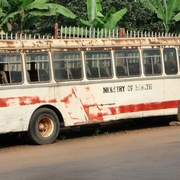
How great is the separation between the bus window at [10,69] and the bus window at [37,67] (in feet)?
0.80

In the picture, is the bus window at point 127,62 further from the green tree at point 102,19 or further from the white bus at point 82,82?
the green tree at point 102,19

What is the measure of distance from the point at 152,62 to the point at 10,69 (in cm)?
471

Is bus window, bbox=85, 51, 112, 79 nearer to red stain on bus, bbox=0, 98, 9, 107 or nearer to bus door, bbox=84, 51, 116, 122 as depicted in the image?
bus door, bbox=84, 51, 116, 122

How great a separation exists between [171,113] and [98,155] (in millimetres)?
6027

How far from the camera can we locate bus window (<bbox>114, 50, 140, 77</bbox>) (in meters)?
17.0

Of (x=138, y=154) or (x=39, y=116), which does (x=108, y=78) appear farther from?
(x=138, y=154)

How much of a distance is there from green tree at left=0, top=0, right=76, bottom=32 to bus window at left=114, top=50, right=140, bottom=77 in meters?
7.01

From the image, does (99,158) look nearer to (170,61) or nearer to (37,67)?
(37,67)

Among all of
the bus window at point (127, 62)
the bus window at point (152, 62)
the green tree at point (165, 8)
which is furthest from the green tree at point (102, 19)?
the bus window at point (127, 62)

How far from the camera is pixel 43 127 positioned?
608 inches

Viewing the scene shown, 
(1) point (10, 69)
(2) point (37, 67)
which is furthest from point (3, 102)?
(2) point (37, 67)

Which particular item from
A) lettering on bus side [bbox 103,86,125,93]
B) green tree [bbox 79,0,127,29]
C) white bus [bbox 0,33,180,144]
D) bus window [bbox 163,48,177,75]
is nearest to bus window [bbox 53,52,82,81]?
white bus [bbox 0,33,180,144]

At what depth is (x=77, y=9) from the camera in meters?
30.3

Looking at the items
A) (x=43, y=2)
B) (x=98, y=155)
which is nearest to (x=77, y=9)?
(x=43, y=2)
